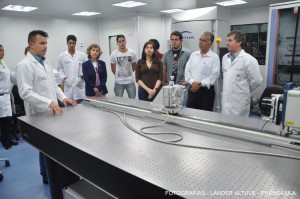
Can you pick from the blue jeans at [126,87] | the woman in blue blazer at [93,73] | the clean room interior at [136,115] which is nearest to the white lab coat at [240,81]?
the clean room interior at [136,115]

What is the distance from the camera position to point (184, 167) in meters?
1.06

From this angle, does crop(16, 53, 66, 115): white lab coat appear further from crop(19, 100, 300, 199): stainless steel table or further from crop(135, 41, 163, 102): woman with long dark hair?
crop(135, 41, 163, 102): woman with long dark hair

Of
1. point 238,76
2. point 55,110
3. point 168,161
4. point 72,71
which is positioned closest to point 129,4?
point 72,71

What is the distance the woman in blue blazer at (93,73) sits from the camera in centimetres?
336

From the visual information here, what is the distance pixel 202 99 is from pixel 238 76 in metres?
0.55

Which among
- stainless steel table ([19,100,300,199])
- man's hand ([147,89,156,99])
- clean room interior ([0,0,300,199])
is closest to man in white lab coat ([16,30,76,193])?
clean room interior ([0,0,300,199])

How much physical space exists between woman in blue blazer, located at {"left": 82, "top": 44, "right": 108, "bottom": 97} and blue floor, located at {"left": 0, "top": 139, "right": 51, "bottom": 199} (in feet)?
3.81

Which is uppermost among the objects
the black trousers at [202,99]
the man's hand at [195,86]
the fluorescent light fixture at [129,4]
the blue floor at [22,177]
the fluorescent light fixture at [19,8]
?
the fluorescent light fixture at [129,4]

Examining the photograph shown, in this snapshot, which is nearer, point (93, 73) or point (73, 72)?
point (93, 73)

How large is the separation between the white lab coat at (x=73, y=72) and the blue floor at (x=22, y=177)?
1.14m

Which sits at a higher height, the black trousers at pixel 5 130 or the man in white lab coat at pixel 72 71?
the man in white lab coat at pixel 72 71

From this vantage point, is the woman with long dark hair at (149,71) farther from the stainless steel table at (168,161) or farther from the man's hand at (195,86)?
the stainless steel table at (168,161)

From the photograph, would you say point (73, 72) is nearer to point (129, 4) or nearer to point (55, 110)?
point (55, 110)

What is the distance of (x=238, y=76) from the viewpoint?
275 centimetres
